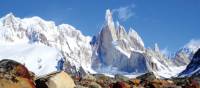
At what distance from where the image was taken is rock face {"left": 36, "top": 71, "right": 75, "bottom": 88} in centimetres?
2894

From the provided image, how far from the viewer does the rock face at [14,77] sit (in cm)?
2808

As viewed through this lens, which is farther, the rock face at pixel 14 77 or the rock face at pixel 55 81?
the rock face at pixel 55 81

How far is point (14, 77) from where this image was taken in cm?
2891

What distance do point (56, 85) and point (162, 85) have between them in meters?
10.8

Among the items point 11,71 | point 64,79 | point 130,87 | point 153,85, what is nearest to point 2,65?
point 11,71

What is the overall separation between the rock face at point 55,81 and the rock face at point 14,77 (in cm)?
47

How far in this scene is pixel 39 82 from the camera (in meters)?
29.6

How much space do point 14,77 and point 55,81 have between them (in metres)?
2.00

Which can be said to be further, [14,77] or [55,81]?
[55,81]

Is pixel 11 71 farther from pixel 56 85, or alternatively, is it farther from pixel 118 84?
pixel 118 84

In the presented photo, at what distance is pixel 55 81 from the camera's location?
95.2 feet

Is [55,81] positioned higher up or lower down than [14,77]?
lower down

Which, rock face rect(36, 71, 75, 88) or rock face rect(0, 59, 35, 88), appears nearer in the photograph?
rock face rect(0, 59, 35, 88)

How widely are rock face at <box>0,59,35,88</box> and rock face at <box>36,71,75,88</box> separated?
47 cm
